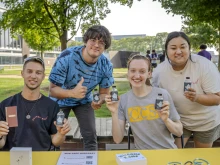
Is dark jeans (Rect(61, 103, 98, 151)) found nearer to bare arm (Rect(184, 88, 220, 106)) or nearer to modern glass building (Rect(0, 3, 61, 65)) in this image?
bare arm (Rect(184, 88, 220, 106))

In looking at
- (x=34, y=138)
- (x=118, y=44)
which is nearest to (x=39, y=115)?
(x=34, y=138)

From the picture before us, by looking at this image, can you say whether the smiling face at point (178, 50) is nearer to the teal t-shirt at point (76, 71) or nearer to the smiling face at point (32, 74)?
the teal t-shirt at point (76, 71)

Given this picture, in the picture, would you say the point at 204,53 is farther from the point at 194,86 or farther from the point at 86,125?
the point at 86,125

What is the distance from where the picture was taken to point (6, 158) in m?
1.80

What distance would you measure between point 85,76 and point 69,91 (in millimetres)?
330

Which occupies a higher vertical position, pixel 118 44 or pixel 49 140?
pixel 118 44

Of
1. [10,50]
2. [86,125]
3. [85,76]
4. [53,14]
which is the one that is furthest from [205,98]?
[10,50]

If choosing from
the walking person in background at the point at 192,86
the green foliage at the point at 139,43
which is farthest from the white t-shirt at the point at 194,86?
the green foliage at the point at 139,43

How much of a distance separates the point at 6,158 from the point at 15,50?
41.7 m

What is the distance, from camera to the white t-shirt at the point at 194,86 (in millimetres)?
2479

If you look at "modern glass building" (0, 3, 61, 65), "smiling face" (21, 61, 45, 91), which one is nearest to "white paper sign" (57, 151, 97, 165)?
"smiling face" (21, 61, 45, 91)

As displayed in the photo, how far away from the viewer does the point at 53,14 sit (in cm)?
888

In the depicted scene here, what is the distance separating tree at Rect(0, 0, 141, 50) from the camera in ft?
27.2

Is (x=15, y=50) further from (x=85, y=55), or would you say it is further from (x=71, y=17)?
(x=85, y=55)
